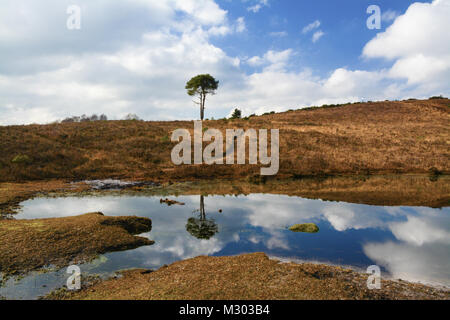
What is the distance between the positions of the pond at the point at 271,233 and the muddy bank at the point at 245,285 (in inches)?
38.2

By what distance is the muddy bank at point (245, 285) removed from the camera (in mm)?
7363

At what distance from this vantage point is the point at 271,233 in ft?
45.4

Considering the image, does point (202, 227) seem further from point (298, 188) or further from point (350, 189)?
point (350, 189)

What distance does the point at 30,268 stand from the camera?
9.27 m

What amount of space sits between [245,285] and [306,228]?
7458 millimetres

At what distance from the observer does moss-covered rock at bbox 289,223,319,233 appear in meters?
14.2

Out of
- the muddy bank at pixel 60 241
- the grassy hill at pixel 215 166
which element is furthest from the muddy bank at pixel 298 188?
the muddy bank at pixel 60 241
